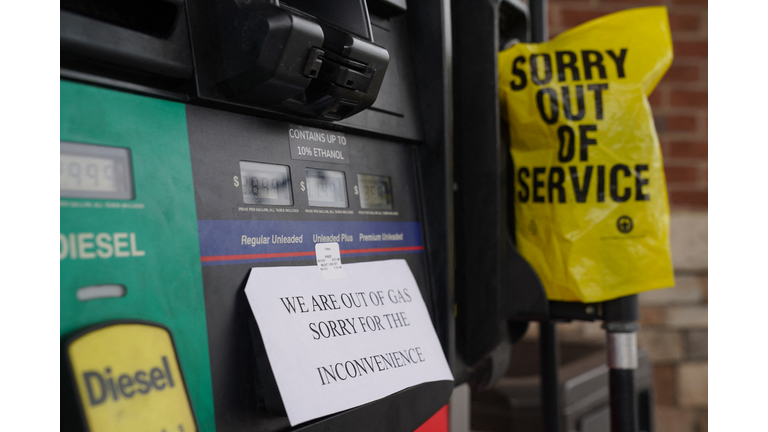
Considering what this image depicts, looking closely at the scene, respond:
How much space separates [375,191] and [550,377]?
601 mm

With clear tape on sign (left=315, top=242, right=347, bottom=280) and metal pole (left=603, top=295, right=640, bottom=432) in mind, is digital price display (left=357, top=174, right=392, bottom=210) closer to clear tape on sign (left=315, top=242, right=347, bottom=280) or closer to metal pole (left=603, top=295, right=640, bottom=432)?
clear tape on sign (left=315, top=242, right=347, bottom=280)

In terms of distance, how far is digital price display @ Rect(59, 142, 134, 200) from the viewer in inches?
14.9

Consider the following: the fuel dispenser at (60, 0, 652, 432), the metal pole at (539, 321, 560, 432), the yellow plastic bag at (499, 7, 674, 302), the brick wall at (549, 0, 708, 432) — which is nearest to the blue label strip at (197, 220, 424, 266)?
the fuel dispenser at (60, 0, 652, 432)

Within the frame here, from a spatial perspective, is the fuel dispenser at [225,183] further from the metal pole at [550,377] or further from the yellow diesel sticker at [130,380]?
the metal pole at [550,377]

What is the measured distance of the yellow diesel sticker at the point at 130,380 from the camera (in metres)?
0.34

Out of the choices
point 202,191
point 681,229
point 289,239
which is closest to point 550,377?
point 289,239

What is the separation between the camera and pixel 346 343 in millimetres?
524

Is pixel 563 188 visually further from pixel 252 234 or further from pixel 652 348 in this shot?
pixel 652 348

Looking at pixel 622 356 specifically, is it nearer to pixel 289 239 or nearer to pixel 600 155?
pixel 600 155

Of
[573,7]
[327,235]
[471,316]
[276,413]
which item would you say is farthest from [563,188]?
[573,7]

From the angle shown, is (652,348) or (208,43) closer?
(208,43)

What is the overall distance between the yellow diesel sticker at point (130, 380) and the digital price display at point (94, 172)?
0.10 meters

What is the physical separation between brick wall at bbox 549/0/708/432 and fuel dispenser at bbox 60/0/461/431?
4.63 ft

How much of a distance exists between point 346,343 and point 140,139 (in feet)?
0.84
